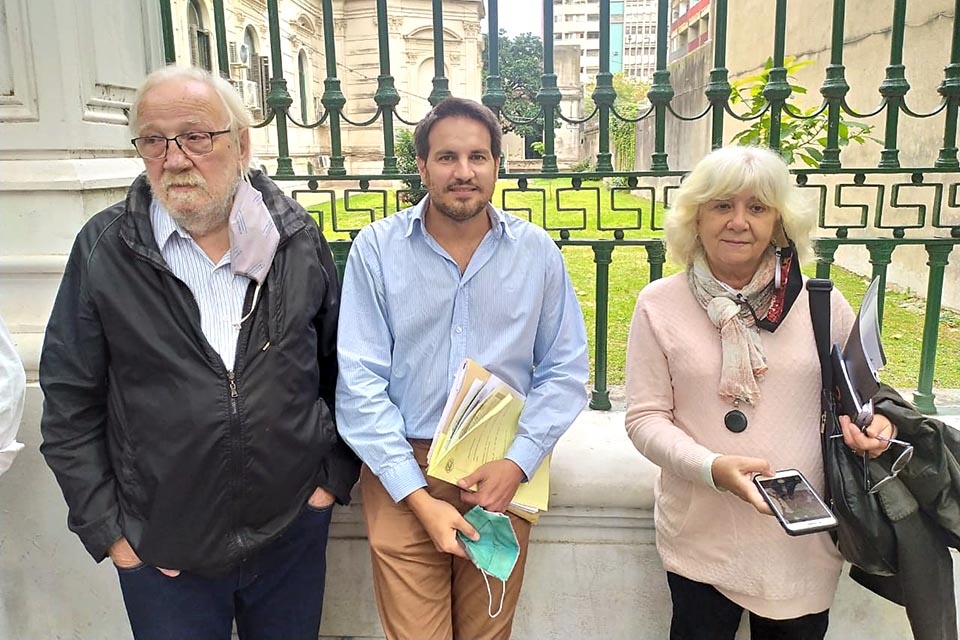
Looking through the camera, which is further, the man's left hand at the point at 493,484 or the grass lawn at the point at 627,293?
the grass lawn at the point at 627,293

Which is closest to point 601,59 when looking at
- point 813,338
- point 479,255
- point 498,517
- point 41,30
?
point 479,255

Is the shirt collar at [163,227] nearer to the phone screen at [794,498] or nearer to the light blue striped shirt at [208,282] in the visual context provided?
the light blue striped shirt at [208,282]

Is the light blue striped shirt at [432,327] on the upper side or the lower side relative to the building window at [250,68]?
lower

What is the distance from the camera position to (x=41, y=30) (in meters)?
2.28

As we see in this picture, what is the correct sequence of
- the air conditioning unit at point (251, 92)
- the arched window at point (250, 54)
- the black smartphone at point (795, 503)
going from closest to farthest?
the black smartphone at point (795, 503), the air conditioning unit at point (251, 92), the arched window at point (250, 54)

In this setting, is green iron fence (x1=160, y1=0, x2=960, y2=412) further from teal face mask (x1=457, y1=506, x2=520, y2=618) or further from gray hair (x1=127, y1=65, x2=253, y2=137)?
teal face mask (x1=457, y1=506, x2=520, y2=618)

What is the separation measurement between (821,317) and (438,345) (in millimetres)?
977

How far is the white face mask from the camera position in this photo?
5.86 feet

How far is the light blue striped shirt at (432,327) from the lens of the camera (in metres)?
1.94

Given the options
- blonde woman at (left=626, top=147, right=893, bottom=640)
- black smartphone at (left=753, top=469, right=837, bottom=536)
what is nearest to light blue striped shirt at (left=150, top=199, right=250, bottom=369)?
blonde woman at (left=626, top=147, right=893, bottom=640)

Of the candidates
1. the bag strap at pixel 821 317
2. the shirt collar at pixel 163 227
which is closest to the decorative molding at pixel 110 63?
the shirt collar at pixel 163 227

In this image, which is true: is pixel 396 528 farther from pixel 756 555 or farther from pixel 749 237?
pixel 749 237

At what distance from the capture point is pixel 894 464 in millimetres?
A: 1683

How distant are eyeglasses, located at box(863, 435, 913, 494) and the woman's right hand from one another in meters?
0.22
